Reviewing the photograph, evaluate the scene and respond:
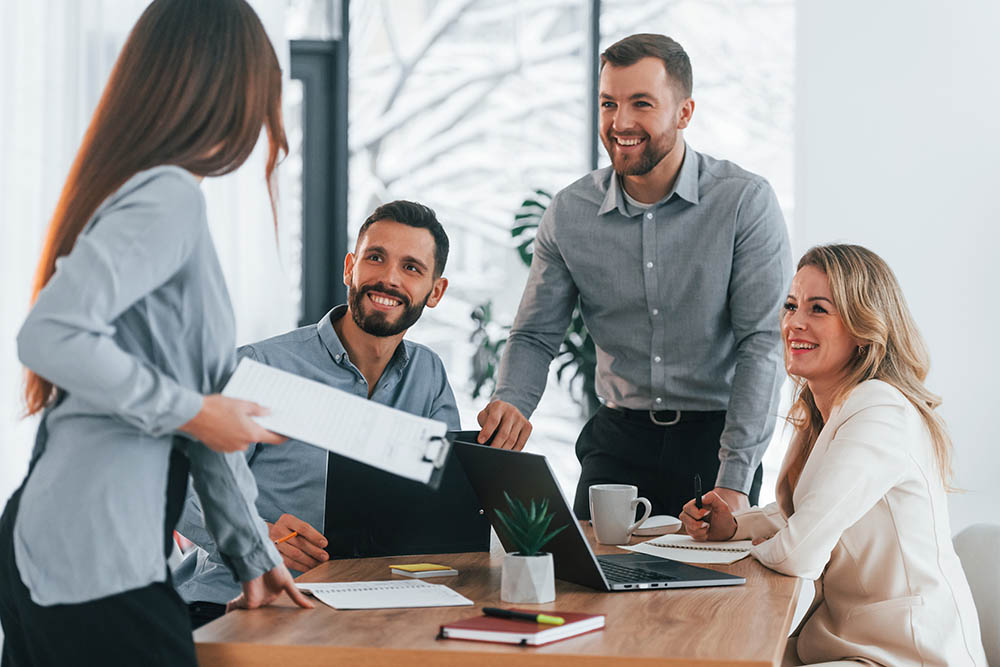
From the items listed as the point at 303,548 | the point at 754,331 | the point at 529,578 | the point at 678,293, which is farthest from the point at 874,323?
the point at 303,548

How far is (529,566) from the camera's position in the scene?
1.42m

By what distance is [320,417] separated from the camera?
1.17m

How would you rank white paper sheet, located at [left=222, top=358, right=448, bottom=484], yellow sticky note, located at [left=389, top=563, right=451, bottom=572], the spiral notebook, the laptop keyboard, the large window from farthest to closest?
the large window
the spiral notebook
yellow sticky note, located at [left=389, top=563, right=451, bottom=572]
the laptop keyboard
white paper sheet, located at [left=222, top=358, right=448, bottom=484]

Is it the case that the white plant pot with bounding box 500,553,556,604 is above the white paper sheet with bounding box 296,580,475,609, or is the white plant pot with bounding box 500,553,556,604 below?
above

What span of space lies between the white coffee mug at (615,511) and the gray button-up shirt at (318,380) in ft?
1.35

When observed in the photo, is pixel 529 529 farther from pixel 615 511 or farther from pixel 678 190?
pixel 678 190

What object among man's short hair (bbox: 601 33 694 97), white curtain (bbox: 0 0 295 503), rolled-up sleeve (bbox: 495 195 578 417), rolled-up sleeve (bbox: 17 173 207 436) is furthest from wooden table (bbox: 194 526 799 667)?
white curtain (bbox: 0 0 295 503)

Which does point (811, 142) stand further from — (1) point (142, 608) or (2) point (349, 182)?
(1) point (142, 608)

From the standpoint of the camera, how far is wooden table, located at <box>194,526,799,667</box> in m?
1.19

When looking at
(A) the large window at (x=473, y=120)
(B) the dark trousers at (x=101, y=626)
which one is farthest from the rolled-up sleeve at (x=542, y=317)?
(A) the large window at (x=473, y=120)

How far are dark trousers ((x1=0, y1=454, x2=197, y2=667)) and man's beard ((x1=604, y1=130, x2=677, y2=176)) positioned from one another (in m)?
1.63

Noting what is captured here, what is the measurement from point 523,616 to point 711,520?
2.48 ft

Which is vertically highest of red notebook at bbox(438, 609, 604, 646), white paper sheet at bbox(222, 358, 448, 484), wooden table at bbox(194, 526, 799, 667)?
white paper sheet at bbox(222, 358, 448, 484)

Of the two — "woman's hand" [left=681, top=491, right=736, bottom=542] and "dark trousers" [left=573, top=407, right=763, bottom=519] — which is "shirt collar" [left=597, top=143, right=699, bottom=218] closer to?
"dark trousers" [left=573, top=407, right=763, bottom=519]
